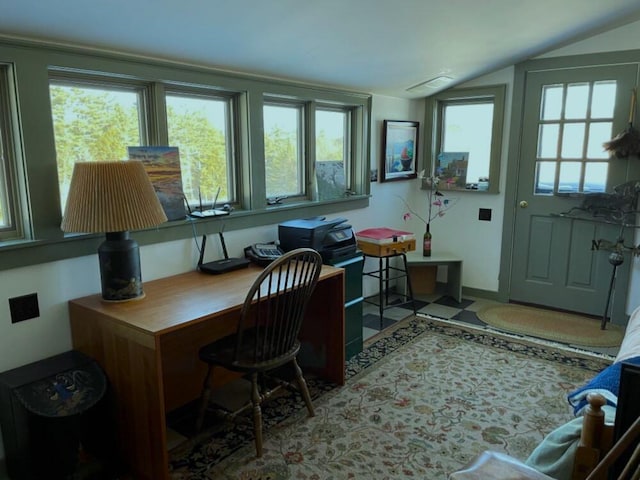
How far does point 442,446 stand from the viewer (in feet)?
7.45

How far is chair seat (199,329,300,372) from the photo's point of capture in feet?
7.09

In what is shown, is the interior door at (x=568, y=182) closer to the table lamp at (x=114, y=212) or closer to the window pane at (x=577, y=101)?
the window pane at (x=577, y=101)

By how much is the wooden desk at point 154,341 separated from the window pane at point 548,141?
240 centimetres

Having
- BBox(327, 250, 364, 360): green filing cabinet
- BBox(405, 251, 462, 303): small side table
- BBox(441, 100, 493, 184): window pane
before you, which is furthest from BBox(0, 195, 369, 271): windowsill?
BBox(441, 100, 493, 184): window pane

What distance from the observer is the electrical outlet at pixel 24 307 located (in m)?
2.01

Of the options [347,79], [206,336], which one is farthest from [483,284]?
[206,336]

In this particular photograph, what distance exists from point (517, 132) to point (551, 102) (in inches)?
13.6

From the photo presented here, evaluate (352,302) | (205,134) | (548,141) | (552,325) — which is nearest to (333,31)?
(205,134)

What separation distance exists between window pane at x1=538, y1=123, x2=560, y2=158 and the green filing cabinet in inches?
79.7

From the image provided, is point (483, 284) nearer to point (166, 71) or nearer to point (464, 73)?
point (464, 73)

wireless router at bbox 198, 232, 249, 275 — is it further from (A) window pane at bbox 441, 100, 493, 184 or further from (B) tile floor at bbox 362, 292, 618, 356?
(A) window pane at bbox 441, 100, 493, 184

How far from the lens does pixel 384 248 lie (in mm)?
3684

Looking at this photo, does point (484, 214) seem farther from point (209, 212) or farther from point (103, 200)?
point (103, 200)

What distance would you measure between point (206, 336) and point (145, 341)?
0.91m
